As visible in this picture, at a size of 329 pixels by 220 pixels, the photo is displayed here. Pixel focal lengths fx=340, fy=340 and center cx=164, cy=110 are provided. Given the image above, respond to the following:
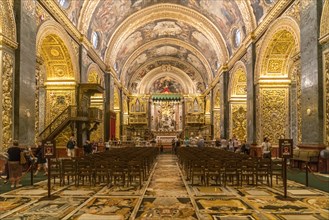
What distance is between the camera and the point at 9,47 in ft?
39.7

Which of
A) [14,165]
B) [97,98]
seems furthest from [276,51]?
[97,98]

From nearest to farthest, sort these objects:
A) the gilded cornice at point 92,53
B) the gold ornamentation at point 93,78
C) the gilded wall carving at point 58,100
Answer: the gilded wall carving at point 58,100 → the gilded cornice at point 92,53 → the gold ornamentation at point 93,78

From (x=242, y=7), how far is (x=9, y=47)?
1474 cm

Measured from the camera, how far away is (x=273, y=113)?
63.9 ft

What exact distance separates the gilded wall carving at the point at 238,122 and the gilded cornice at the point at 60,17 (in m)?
13.3

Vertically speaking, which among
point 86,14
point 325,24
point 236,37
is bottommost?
point 325,24

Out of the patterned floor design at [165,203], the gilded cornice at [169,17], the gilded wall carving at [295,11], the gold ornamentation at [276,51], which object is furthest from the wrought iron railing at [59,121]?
the gilded wall carving at [295,11]

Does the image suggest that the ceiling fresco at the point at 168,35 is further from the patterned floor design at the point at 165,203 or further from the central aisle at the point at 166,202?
the patterned floor design at the point at 165,203

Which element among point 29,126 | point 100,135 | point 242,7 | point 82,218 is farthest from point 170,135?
point 82,218

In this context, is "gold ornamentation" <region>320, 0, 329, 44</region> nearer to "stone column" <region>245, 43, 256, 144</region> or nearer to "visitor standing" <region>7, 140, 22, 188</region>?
"stone column" <region>245, 43, 256, 144</region>

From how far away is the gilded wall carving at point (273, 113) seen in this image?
19.3m

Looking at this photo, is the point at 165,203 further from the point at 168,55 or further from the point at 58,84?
the point at 168,55

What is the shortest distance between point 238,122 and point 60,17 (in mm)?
15749

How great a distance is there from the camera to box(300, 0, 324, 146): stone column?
12.2 meters
